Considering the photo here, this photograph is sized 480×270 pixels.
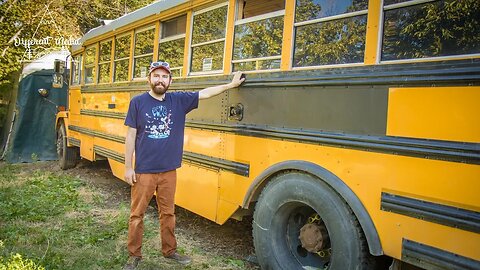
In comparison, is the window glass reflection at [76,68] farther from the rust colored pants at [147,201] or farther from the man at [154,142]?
the rust colored pants at [147,201]

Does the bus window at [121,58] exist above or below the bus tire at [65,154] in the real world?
above

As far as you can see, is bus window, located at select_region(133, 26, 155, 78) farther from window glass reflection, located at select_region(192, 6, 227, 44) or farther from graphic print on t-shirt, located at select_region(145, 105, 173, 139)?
graphic print on t-shirt, located at select_region(145, 105, 173, 139)

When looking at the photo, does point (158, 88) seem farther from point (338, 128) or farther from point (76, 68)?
point (76, 68)

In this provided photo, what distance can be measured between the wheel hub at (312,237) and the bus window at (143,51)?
277 centimetres

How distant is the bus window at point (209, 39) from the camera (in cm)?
373

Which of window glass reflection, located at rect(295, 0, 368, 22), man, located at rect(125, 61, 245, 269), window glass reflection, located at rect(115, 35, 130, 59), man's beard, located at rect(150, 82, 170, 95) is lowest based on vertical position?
man, located at rect(125, 61, 245, 269)

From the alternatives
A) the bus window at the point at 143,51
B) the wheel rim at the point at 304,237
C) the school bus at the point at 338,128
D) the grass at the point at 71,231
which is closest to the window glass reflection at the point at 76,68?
the grass at the point at 71,231

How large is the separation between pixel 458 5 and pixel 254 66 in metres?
1.57

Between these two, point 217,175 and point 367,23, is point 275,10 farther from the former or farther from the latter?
point 217,175

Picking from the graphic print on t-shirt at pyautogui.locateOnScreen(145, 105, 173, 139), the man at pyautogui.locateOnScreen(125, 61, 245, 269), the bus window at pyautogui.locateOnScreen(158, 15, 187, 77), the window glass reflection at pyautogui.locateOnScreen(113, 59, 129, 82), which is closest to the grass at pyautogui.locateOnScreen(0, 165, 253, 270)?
the man at pyautogui.locateOnScreen(125, 61, 245, 269)

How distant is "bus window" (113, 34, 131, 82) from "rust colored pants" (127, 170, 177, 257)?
7.77ft

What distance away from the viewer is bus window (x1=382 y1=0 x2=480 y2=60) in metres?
2.12

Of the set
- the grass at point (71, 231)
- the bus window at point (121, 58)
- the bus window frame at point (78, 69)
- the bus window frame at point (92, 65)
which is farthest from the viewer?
the bus window frame at point (78, 69)

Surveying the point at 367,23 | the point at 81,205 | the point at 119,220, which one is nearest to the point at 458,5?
the point at 367,23
